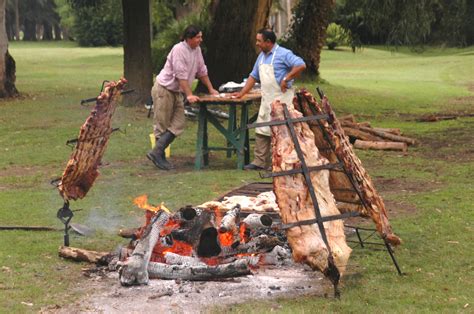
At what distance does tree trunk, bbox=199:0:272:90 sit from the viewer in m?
20.8

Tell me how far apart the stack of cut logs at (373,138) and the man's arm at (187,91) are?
401 cm

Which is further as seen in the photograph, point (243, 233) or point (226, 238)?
Result: point (243, 233)

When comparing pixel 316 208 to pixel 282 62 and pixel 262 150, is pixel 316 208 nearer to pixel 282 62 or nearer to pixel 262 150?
pixel 282 62

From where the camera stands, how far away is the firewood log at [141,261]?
6.84m

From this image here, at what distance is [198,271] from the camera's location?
6.93 meters

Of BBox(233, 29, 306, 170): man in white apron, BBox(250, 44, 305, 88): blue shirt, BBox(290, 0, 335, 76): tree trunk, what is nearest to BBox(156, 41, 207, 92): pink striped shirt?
BBox(233, 29, 306, 170): man in white apron

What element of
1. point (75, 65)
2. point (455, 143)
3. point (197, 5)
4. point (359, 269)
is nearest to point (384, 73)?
point (197, 5)

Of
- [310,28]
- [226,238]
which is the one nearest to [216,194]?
[226,238]

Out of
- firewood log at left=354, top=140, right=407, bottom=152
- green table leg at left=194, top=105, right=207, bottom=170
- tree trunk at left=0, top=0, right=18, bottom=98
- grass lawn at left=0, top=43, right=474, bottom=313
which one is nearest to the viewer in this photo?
grass lawn at left=0, top=43, right=474, bottom=313

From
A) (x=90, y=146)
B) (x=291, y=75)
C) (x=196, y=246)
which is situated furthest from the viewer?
(x=291, y=75)

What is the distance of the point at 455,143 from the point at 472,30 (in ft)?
12.1

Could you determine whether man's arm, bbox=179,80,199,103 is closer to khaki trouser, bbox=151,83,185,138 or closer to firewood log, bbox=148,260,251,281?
khaki trouser, bbox=151,83,185,138

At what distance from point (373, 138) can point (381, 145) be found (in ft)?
1.95

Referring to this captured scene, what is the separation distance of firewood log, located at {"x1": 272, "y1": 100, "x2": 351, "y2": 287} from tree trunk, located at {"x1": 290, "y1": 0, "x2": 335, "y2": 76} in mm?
21900
